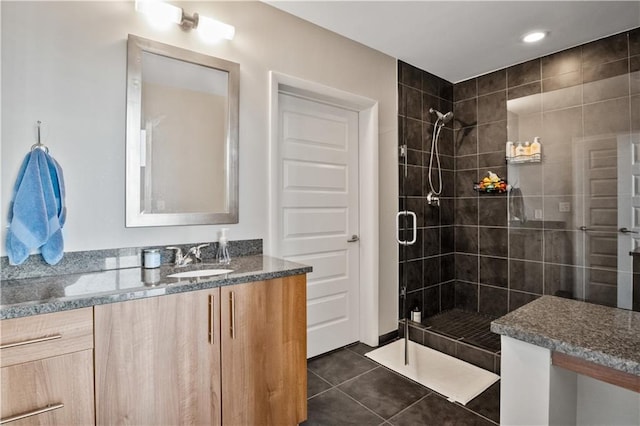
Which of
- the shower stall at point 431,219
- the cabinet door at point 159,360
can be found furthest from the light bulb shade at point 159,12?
the shower stall at point 431,219

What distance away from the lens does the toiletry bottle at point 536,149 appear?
9.02ft

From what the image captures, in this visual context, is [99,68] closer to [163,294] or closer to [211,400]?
[163,294]

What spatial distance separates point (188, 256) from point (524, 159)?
2.87m

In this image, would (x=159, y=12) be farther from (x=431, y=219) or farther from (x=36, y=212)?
(x=431, y=219)

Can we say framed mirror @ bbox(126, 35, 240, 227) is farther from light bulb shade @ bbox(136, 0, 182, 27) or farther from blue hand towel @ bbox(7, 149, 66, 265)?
blue hand towel @ bbox(7, 149, 66, 265)

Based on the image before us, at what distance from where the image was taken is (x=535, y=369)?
0.89 meters

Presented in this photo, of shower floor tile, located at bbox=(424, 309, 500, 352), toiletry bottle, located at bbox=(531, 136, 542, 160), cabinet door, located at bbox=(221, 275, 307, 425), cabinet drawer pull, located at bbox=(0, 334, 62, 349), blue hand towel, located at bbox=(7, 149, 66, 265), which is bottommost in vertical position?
shower floor tile, located at bbox=(424, 309, 500, 352)

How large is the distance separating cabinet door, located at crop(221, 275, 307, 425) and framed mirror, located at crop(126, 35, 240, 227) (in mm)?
653

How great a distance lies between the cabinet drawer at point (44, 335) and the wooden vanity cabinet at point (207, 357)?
0.04 meters

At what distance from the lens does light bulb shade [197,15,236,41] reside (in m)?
1.88

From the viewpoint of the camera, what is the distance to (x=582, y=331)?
889 mm

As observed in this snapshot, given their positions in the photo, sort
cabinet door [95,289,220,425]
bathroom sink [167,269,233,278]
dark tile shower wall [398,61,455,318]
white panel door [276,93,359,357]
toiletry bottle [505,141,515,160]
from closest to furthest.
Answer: cabinet door [95,289,220,425], bathroom sink [167,269,233,278], white panel door [276,93,359,357], toiletry bottle [505,141,515,160], dark tile shower wall [398,61,455,318]

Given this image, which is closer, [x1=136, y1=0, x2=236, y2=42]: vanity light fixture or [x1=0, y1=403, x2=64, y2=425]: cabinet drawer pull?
[x1=0, y1=403, x2=64, y2=425]: cabinet drawer pull

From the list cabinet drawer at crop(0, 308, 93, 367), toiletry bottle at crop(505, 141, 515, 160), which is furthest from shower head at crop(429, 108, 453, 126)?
cabinet drawer at crop(0, 308, 93, 367)
